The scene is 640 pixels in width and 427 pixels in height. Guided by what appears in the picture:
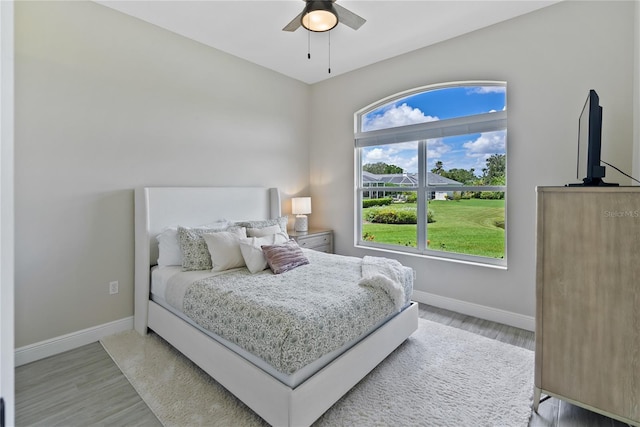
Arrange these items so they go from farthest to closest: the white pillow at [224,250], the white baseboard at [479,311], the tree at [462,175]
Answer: the tree at [462,175] → the white baseboard at [479,311] → the white pillow at [224,250]

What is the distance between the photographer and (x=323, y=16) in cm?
225

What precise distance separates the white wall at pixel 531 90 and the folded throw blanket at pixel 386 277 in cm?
116

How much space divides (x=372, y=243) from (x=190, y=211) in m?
2.40

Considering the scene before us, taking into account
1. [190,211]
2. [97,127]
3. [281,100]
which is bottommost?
[190,211]

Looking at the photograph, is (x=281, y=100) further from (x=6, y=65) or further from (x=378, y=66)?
(x=6, y=65)

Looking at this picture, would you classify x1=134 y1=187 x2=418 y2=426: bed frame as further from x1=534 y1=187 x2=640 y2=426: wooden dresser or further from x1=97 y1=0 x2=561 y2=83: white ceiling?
x1=97 y1=0 x2=561 y2=83: white ceiling

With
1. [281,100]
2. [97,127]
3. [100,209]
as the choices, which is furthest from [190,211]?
[281,100]

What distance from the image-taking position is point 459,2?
2682 mm

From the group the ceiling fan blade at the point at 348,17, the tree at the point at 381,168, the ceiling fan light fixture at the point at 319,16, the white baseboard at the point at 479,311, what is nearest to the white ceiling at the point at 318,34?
the ceiling fan blade at the point at 348,17

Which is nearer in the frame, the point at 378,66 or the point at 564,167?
the point at 564,167

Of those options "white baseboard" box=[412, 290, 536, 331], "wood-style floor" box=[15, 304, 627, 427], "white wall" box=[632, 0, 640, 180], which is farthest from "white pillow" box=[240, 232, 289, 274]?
"white wall" box=[632, 0, 640, 180]

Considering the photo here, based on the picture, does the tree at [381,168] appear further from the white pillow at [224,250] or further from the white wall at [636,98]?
the white pillow at [224,250]

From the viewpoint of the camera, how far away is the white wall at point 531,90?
245cm

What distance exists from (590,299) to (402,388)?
125 centimetres
